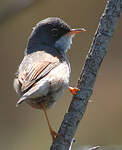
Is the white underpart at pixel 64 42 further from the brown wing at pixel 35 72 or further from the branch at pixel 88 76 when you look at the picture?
the branch at pixel 88 76

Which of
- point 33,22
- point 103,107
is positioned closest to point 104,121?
point 103,107

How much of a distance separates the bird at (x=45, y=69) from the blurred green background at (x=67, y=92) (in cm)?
167

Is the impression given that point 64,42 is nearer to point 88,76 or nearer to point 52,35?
point 52,35

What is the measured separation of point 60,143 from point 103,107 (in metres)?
4.00

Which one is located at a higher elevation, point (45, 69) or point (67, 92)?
point (45, 69)

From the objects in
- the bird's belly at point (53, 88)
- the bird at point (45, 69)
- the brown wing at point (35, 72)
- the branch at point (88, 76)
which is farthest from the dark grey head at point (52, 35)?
the branch at point (88, 76)

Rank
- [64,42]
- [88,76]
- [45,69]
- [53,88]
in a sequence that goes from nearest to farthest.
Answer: [88,76]
[53,88]
[45,69]
[64,42]

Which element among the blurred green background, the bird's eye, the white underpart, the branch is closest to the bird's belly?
the branch

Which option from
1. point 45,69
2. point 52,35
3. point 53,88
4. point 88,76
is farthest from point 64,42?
point 88,76

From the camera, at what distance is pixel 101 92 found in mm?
8789

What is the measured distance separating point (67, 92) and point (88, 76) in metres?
4.03

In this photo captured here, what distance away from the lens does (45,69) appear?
5.52m

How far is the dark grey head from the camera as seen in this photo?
21.0 ft

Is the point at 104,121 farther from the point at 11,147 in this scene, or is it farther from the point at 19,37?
the point at 19,37
